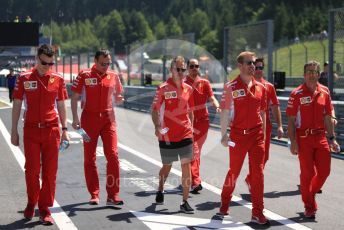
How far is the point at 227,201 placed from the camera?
24.1ft

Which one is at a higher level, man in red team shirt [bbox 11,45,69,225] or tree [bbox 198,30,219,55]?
tree [bbox 198,30,219,55]

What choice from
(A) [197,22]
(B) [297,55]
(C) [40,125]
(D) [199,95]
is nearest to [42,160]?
(C) [40,125]

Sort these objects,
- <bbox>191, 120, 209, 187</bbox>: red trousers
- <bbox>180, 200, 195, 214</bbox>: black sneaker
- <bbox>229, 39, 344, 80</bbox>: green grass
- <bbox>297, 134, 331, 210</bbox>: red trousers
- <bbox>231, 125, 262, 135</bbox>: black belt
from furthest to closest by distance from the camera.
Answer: <bbox>229, 39, 344, 80</bbox>: green grass → <bbox>191, 120, 209, 187</bbox>: red trousers → <bbox>180, 200, 195, 214</bbox>: black sneaker → <bbox>297, 134, 331, 210</bbox>: red trousers → <bbox>231, 125, 262, 135</bbox>: black belt

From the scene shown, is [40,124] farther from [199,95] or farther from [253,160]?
[199,95]

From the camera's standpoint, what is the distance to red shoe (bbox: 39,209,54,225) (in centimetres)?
701

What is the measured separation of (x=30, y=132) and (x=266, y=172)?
5121 millimetres

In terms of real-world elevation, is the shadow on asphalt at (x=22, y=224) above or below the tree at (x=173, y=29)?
below

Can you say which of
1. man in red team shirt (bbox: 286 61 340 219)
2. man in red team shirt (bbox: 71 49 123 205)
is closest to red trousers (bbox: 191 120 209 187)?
man in red team shirt (bbox: 71 49 123 205)

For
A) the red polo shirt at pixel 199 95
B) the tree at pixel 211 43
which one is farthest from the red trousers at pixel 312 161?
the tree at pixel 211 43

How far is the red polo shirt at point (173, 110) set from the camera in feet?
25.9

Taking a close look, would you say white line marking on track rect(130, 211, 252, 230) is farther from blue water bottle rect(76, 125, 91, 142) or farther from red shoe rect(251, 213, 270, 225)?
blue water bottle rect(76, 125, 91, 142)

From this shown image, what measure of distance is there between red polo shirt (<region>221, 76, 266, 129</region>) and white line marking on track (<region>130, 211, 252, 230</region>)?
1054mm

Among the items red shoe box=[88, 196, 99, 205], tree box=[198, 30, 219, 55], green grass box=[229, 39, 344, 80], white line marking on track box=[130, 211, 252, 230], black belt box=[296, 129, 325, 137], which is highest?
tree box=[198, 30, 219, 55]

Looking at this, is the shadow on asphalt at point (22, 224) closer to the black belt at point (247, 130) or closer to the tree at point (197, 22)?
the black belt at point (247, 130)
